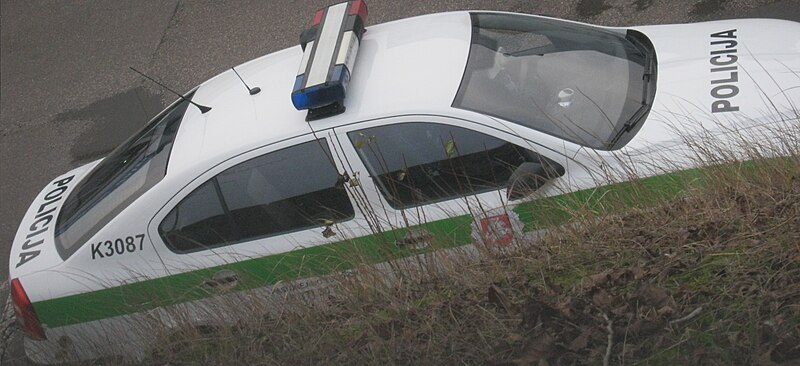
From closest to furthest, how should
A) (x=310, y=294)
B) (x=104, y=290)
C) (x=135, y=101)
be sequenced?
(x=310, y=294), (x=104, y=290), (x=135, y=101)

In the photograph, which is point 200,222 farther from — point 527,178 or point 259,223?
point 527,178

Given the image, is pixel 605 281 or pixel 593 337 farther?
pixel 605 281

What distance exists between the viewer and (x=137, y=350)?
491 cm

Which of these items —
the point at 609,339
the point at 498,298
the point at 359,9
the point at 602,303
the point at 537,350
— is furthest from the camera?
the point at 359,9

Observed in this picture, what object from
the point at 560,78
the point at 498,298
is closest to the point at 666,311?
the point at 498,298

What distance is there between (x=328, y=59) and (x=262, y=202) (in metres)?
0.86

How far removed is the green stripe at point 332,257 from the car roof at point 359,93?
1.99ft

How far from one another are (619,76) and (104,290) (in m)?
3.06

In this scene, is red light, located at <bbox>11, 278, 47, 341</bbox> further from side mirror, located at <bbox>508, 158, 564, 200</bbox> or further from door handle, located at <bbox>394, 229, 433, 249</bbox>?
side mirror, located at <bbox>508, 158, 564, 200</bbox>

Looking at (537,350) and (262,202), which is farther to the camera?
(262,202)

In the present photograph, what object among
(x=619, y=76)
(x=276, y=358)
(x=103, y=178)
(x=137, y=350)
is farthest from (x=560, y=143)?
(x=103, y=178)

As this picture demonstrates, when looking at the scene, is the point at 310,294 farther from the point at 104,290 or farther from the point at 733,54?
the point at 733,54

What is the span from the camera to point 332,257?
15.9 ft

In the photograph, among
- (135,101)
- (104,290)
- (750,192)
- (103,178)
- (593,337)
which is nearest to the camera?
(593,337)
